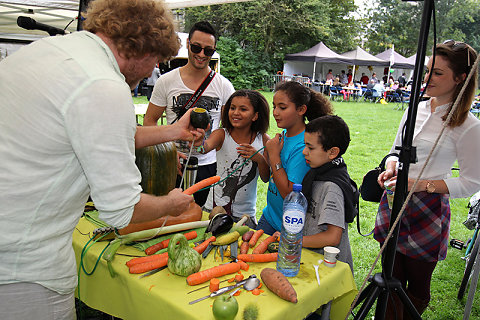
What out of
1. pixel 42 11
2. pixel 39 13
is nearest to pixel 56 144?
pixel 42 11

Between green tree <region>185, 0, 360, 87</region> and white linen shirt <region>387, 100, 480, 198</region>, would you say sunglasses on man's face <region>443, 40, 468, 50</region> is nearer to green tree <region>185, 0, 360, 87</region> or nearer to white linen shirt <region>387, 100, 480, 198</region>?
white linen shirt <region>387, 100, 480, 198</region>

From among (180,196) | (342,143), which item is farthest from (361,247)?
(180,196)

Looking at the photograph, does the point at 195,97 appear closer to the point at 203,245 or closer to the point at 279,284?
the point at 203,245

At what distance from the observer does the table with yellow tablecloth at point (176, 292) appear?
4.50ft

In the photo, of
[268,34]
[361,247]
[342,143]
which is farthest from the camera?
[268,34]

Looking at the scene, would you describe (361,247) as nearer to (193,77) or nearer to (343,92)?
(193,77)

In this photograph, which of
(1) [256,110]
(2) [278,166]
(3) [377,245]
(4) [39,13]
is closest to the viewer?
(2) [278,166]

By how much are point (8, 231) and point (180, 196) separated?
27.1 inches

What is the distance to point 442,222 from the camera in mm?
2232

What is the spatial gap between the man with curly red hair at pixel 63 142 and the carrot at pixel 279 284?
0.61m

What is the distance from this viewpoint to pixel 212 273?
60.4 inches

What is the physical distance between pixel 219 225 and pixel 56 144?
1.01 meters

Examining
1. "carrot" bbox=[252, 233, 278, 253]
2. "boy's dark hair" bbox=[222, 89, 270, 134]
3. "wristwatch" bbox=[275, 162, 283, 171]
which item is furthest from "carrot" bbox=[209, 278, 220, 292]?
"boy's dark hair" bbox=[222, 89, 270, 134]

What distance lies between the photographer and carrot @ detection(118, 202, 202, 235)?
6.22ft
